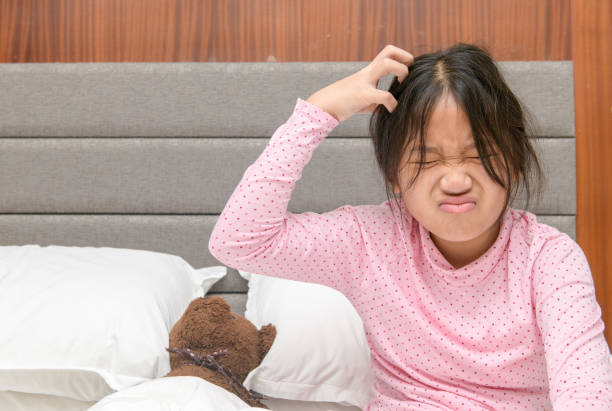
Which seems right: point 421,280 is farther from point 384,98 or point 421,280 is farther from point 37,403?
point 37,403

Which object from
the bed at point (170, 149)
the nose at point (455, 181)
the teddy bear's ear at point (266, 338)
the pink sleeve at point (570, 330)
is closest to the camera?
the pink sleeve at point (570, 330)

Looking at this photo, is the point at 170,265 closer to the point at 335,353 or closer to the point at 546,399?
the point at 335,353

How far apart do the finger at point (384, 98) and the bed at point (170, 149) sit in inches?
31.3

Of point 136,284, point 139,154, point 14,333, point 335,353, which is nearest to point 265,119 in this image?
point 139,154

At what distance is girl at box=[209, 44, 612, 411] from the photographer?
0.90 m

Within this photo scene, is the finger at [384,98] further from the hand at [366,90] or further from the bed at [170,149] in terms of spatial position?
the bed at [170,149]

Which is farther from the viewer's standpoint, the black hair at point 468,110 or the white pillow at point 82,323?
the white pillow at point 82,323

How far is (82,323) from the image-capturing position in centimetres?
126

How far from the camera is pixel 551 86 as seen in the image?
68.7 inches

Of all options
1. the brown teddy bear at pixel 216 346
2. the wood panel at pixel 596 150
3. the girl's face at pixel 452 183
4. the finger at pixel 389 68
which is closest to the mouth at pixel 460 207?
the girl's face at pixel 452 183

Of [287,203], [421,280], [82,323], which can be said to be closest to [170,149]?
[82,323]

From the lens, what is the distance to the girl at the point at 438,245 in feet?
2.94

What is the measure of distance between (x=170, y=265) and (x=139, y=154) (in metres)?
0.40

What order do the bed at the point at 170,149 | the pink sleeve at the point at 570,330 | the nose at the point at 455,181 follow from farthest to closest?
the bed at the point at 170,149
the nose at the point at 455,181
the pink sleeve at the point at 570,330
